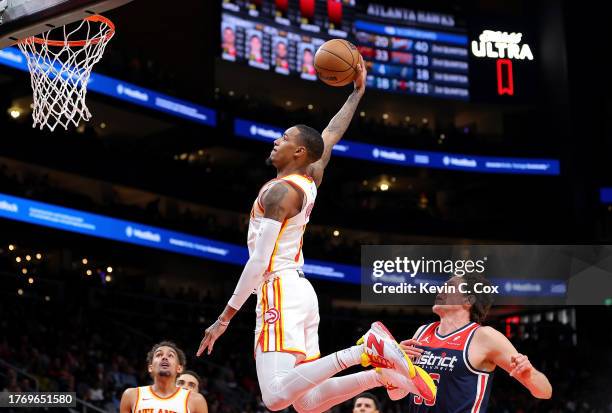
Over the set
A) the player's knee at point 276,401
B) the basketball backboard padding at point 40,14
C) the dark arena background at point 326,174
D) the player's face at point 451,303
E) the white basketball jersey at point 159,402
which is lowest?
the player's knee at point 276,401

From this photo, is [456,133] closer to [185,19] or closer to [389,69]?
[389,69]

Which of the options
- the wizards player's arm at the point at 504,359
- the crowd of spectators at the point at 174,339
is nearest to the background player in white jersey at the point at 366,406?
the wizards player's arm at the point at 504,359

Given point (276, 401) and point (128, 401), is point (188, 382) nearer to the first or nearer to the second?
point (128, 401)

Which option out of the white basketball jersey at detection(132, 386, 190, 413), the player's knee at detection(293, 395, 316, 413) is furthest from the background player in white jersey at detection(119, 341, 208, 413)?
the player's knee at detection(293, 395, 316, 413)

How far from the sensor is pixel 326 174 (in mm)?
30344

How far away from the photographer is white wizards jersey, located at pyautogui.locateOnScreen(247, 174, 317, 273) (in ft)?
18.0

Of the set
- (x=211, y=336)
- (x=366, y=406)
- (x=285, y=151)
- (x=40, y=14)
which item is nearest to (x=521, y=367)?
(x=211, y=336)

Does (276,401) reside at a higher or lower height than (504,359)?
lower

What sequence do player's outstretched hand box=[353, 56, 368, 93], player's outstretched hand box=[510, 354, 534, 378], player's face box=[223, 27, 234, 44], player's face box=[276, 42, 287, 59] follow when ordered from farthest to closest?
player's face box=[276, 42, 287, 59] → player's face box=[223, 27, 234, 44] → player's outstretched hand box=[353, 56, 368, 93] → player's outstretched hand box=[510, 354, 534, 378]

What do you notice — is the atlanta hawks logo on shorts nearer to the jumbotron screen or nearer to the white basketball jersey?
the white basketball jersey

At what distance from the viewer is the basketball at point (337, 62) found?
6188 mm

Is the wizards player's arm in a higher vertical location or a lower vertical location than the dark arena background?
lower

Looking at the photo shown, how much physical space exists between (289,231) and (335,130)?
977 millimetres

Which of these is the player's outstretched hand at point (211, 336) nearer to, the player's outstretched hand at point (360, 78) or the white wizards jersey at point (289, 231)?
the white wizards jersey at point (289, 231)
